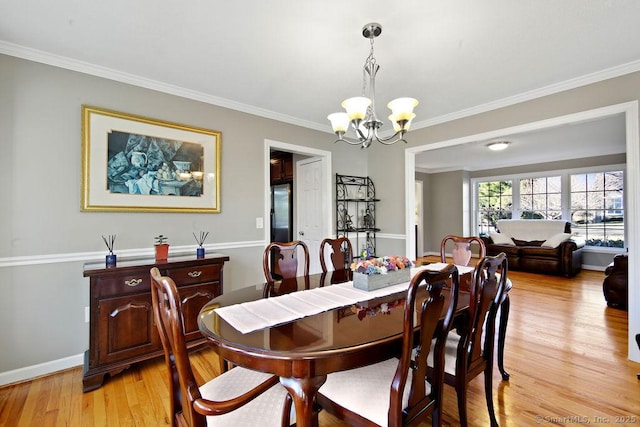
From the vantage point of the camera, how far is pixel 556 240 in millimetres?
5844

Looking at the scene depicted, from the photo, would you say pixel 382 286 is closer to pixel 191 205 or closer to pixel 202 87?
pixel 191 205

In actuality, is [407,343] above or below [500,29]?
below

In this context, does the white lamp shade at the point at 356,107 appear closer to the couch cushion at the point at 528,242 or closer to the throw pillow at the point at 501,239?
the throw pillow at the point at 501,239

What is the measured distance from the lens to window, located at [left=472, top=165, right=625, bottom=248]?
5988mm

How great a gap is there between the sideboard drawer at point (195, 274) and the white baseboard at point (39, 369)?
1.03 meters

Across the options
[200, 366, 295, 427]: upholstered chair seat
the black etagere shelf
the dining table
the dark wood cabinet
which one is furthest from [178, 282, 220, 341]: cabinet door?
the dark wood cabinet

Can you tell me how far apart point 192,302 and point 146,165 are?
133cm

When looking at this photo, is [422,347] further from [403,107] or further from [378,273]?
[403,107]

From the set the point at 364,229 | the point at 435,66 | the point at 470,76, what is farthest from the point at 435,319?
the point at 364,229

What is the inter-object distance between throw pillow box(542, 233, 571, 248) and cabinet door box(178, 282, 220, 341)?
6.52 m

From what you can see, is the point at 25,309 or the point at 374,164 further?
the point at 374,164

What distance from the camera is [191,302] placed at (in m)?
2.50

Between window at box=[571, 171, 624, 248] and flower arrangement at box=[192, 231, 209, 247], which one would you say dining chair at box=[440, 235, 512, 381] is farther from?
window at box=[571, 171, 624, 248]

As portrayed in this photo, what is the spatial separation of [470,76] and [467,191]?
603 centimetres
